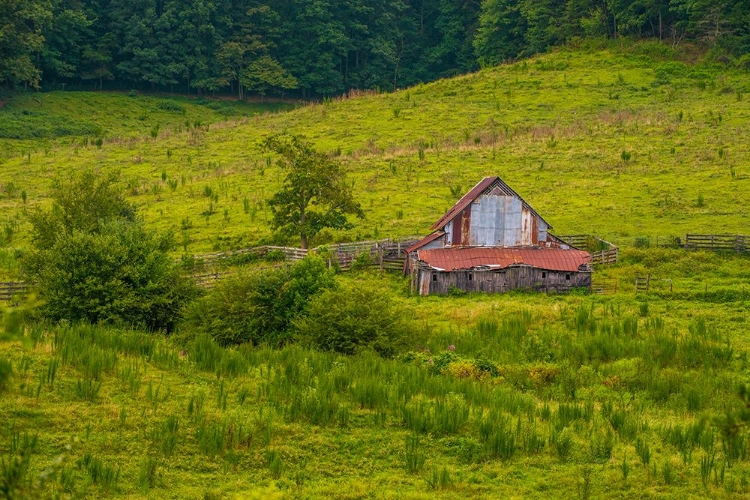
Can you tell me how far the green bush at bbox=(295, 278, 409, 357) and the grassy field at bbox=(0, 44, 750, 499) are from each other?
3.38 feet

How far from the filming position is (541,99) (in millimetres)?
→ 70625

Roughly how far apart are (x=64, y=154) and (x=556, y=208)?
33.8 meters

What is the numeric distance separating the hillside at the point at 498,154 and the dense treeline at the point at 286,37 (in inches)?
485

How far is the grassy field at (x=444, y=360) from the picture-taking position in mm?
16938

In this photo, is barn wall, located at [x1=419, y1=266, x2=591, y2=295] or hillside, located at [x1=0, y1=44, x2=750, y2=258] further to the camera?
hillside, located at [x1=0, y1=44, x2=750, y2=258]

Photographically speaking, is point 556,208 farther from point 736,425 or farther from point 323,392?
point 736,425

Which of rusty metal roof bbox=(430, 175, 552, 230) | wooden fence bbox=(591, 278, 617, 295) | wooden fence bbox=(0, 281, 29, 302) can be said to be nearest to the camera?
wooden fence bbox=(0, 281, 29, 302)

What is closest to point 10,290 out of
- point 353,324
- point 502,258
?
point 353,324

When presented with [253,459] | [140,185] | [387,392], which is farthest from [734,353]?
[140,185]

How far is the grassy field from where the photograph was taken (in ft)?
55.6

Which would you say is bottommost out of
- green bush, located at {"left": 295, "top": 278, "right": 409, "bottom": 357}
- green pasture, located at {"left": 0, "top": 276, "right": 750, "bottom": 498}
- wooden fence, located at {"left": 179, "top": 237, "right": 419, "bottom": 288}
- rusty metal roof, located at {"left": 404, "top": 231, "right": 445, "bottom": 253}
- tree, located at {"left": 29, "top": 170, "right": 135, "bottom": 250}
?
green pasture, located at {"left": 0, "top": 276, "right": 750, "bottom": 498}

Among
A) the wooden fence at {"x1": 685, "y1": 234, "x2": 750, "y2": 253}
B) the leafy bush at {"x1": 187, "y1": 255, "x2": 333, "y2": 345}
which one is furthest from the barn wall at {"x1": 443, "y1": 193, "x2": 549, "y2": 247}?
the leafy bush at {"x1": 187, "y1": 255, "x2": 333, "y2": 345}

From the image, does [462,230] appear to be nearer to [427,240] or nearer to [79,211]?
[427,240]

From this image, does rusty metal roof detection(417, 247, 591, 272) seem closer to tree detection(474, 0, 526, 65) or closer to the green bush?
the green bush
